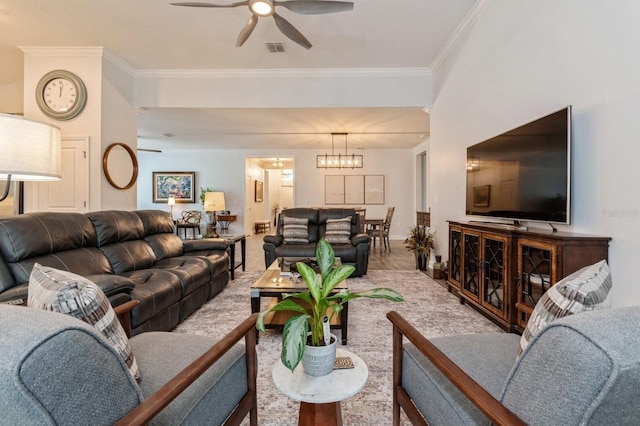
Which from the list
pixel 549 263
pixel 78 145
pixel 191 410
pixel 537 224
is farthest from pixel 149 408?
pixel 78 145

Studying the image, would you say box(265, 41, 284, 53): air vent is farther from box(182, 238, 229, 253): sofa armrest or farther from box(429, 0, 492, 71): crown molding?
box(182, 238, 229, 253): sofa armrest

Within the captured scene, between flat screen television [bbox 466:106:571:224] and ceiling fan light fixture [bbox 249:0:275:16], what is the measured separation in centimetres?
229

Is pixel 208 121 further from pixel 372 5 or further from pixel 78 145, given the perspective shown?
pixel 372 5

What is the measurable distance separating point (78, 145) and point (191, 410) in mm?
4423

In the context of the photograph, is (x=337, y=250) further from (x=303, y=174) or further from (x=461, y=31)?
(x=303, y=174)

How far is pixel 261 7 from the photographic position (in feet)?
8.21

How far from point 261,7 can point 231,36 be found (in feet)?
4.38

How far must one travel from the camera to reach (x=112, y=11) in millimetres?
3160

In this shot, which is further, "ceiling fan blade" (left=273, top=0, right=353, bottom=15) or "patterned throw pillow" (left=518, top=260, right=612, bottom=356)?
"ceiling fan blade" (left=273, top=0, right=353, bottom=15)

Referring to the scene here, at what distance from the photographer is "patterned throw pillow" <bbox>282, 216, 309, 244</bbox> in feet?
14.8

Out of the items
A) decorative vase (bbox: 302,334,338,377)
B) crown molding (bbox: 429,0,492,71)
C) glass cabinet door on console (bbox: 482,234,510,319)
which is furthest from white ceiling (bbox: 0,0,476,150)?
decorative vase (bbox: 302,334,338,377)

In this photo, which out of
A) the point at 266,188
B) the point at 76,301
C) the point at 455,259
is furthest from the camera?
the point at 266,188

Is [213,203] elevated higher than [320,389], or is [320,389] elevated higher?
[213,203]

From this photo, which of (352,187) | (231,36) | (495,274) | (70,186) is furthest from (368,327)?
(352,187)
